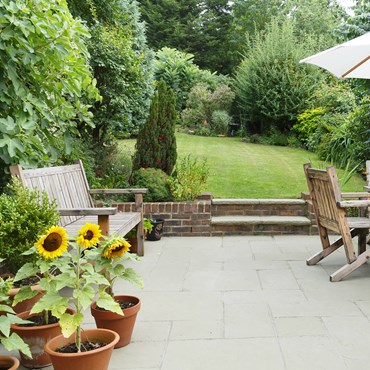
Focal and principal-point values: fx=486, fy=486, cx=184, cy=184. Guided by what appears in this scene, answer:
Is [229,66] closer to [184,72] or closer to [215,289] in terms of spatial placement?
[184,72]

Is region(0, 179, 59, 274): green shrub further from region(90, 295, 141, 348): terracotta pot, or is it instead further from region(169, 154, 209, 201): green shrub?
region(169, 154, 209, 201): green shrub

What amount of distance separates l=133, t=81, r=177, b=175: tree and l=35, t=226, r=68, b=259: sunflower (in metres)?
4.44

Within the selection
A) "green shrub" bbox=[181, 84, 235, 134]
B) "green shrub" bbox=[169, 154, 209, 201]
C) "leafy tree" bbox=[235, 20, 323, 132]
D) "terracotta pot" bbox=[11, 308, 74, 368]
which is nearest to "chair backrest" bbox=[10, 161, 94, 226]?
"terracotta pot" bbox=[11, 308, 74, 368]

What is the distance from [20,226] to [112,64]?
4.55m

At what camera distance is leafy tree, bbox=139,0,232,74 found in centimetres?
2433

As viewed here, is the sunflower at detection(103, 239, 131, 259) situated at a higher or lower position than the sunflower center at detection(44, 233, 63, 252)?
lower

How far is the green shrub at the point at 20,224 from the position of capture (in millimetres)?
2988

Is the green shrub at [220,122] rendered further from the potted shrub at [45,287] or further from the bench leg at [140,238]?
the potted shrub at [45,287]

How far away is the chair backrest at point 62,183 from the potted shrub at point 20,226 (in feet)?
2.17

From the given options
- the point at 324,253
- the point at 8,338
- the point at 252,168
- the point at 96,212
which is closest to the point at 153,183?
the point at 324,253

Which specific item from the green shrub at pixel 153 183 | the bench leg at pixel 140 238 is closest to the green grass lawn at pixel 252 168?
the green shrub at pixel 153 183

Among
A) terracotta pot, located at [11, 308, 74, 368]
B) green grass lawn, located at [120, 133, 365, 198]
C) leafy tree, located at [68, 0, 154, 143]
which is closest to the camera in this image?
terracotta pot, located at [11, 308, 74, 368]

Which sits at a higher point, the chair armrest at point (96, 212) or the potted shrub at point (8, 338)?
the chair armrest at point (96, 212)

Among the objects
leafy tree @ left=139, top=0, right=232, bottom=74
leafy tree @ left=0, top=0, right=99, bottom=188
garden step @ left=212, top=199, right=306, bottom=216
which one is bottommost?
garden step @ left=212, top=199, right=306, bottom=216
